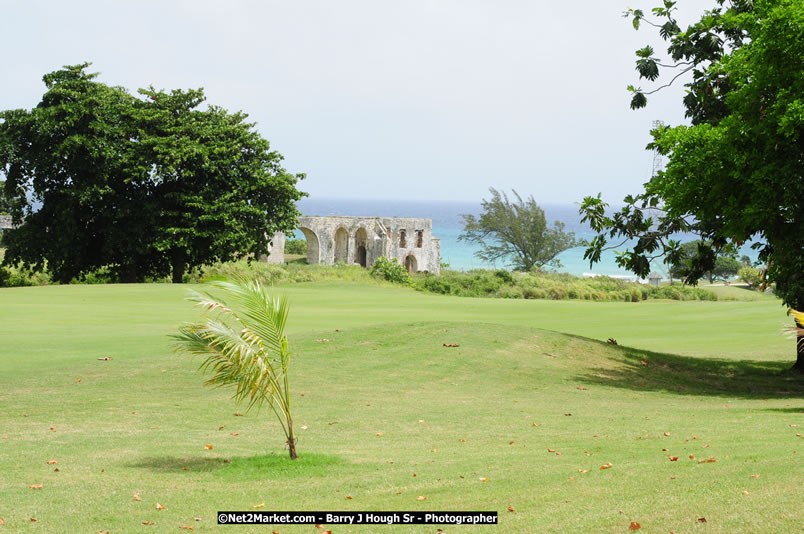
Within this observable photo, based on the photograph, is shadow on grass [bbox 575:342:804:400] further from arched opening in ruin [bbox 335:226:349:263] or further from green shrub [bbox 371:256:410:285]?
arched opening in ruin [bbox 335:226:349:263]

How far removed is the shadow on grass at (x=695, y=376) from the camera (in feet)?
55.4

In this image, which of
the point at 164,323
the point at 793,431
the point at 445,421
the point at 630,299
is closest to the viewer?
the point at 793,431

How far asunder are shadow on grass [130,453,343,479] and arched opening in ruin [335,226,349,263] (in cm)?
6993

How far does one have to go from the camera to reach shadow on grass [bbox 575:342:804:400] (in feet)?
55.4

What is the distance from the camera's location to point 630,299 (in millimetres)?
51031

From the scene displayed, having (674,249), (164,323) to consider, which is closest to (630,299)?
(674,249)

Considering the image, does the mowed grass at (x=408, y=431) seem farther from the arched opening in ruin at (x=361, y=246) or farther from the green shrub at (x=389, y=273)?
the arched opening in ruin at (x=361, y=246)

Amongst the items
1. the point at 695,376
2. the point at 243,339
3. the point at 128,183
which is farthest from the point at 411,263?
the point at 243,339

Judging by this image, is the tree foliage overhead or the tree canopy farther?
the tree foliage overhead

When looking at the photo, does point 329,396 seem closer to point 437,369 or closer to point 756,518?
point 437,369

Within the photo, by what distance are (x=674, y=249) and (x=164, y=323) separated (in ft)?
43.7

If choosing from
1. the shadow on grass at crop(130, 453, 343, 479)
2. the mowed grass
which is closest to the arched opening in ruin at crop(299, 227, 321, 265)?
the mowed grass

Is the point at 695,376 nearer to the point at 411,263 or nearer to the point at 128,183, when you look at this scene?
the point at 128,183

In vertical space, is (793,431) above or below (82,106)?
below
